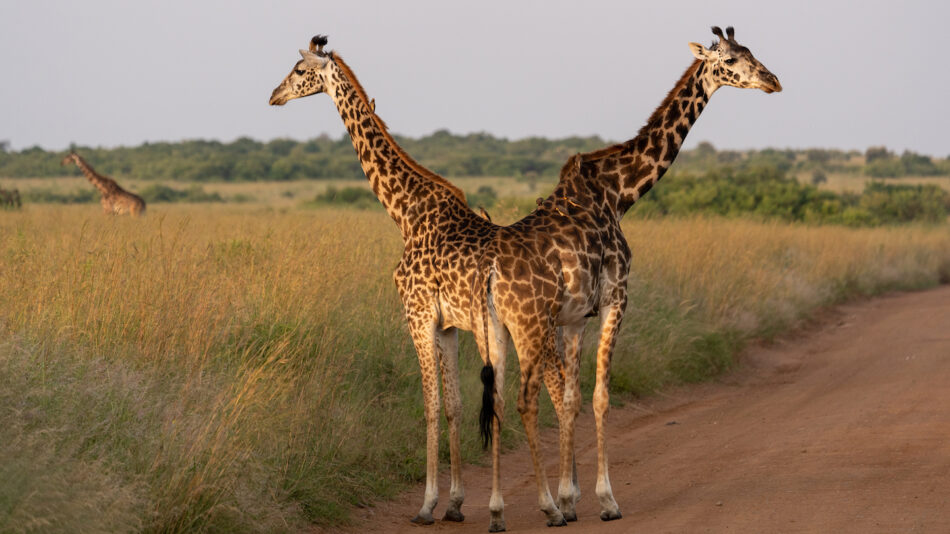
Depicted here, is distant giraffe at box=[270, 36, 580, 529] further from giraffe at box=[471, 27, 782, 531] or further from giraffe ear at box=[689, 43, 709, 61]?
giraffe ear at box=[689, 43, 709, 61]

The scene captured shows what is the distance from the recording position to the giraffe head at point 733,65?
23.4ft

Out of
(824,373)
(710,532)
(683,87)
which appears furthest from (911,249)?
(710,532)

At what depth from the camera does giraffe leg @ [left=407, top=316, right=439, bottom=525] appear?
607cm

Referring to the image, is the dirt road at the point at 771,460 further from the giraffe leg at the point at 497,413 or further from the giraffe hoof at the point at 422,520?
the giraffe leg at the point at 497,413

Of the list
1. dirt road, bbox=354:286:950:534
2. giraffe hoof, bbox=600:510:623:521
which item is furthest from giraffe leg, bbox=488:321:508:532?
giraffe hoof, bbox=600:510:623:521

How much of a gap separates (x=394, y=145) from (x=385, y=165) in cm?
15

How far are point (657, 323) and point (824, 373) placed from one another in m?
1.98

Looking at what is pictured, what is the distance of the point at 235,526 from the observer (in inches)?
202

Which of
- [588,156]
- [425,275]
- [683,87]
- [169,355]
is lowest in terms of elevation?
[169,355]

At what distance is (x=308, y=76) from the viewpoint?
281 inches

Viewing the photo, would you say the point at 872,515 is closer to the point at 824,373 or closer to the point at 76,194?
the point at 824,373

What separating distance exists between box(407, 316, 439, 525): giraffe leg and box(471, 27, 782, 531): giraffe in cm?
39

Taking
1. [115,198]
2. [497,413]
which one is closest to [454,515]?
[497,413]

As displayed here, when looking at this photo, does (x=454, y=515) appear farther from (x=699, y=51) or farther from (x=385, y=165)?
(x=699, y=51)
